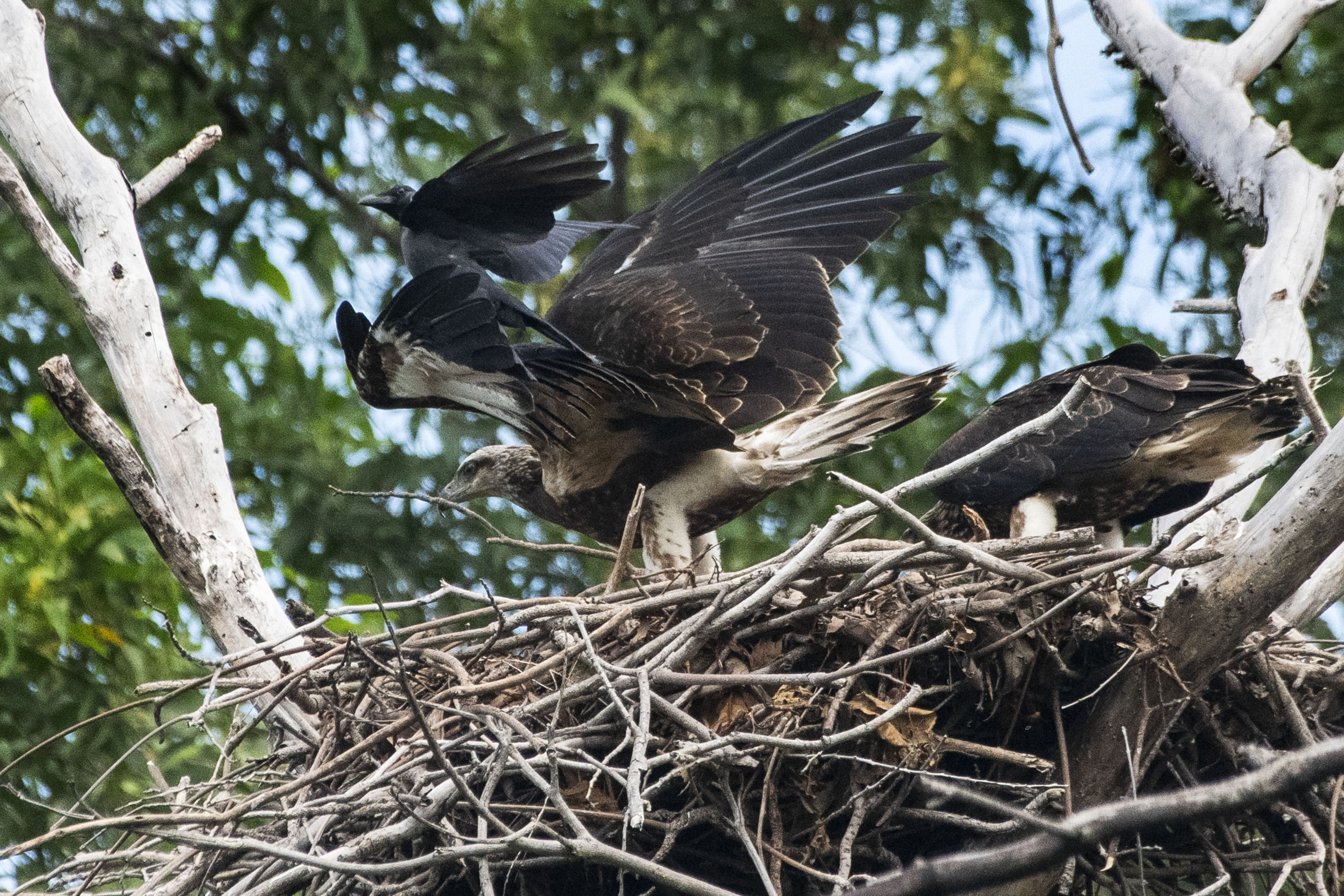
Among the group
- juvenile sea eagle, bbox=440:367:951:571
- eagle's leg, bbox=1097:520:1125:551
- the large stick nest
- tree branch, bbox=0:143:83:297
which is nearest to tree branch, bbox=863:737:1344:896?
the large stick nest

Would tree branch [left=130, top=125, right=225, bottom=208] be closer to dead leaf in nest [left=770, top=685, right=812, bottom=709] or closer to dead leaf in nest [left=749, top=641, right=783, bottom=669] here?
dead leaf in nest [left=749, top=641, right=783, bottom=669]

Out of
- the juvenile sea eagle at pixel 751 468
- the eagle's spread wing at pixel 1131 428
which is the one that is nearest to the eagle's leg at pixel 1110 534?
the eagle's spread wing at pixel 1131 428

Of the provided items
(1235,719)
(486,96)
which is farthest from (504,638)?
(486,96)

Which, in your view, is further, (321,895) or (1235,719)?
(1235,719)

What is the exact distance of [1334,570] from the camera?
3.79m

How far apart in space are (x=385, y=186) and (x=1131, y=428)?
17.4ft

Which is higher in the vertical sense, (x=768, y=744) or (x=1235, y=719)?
(x=768, y=744)

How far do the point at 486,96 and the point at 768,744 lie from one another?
630 centimetres

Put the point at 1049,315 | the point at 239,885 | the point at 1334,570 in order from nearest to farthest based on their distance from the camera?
the point at 239,885, the point at 1334,570, the point at 1049,315

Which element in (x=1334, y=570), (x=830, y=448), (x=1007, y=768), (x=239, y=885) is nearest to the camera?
(x=239, y=885)

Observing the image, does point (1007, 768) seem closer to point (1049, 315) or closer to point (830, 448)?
point (830, 448)

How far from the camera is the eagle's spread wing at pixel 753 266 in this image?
4.12m

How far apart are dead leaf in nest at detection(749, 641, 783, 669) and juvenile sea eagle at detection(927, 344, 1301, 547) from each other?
115cm

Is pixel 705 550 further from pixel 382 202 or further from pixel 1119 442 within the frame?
pixel 382 202
